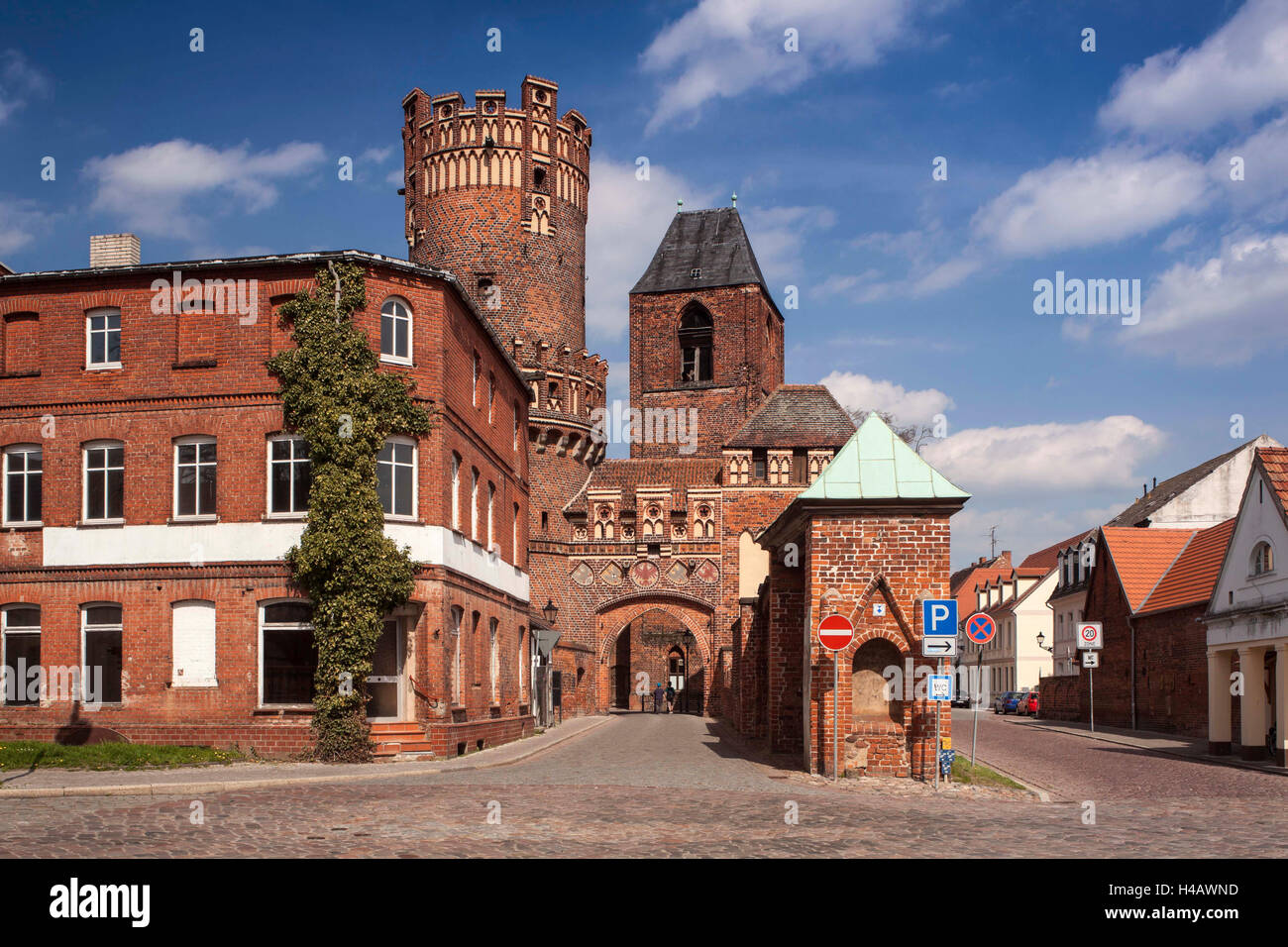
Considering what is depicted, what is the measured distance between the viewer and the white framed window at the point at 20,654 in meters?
23.5

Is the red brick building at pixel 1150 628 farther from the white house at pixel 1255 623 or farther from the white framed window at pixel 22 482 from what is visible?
the white framed window at pixel 22 482

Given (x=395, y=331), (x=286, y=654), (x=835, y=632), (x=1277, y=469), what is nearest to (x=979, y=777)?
(x=835, y=632)

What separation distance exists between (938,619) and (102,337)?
1601 centimetres

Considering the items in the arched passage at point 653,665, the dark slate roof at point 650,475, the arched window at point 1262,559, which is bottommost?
the arched passage at point 653,665

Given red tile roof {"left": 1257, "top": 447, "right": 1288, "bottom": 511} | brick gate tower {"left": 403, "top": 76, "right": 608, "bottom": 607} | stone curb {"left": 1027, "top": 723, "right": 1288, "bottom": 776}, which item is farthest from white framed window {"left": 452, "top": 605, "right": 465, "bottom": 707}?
brick gate tower {"left": 403, "top": 76, "right": 608, "bottom": 607}

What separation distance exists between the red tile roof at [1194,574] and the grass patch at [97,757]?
2552cm

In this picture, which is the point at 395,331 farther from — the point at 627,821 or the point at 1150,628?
the point at 1150,628

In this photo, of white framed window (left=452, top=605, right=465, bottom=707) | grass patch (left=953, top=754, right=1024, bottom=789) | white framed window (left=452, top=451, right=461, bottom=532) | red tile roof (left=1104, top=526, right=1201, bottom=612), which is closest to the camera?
grass patch (left=953, top=754, right=1024, bottom=789)

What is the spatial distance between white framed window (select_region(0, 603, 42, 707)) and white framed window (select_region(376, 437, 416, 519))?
261 inches

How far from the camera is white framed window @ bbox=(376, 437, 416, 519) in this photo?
23.6 meters

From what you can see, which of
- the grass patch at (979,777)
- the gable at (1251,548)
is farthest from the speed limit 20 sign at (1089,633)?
the grass patch at (979,777)

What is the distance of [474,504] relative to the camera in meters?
28.0

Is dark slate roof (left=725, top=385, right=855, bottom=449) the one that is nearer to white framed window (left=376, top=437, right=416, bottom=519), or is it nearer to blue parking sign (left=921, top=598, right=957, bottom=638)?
white framed window (left=376, top=437, right=416, bottom=519)
